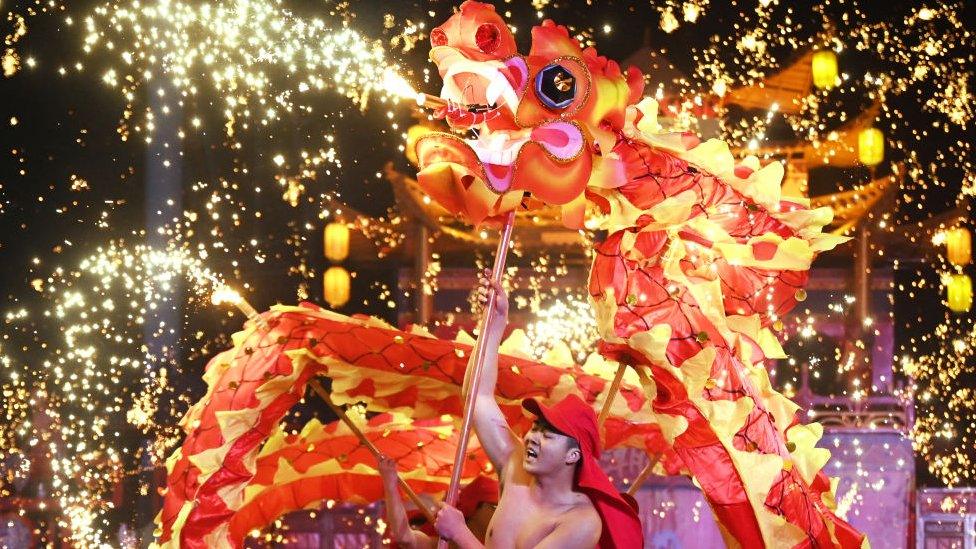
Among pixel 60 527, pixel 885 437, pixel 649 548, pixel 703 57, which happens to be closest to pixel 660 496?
pixel 649 548

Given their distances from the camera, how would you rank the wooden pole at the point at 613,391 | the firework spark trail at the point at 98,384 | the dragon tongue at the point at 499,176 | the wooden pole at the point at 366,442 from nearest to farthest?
1. the dragon tongue at the point at 499,176
2. the wooden pole at the point at 613,391
3. the wooden pole at the point at 366,442
4. the firework spark trail at the point at 98,384

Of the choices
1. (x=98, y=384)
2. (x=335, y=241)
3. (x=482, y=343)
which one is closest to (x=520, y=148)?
(x=482, y=343)

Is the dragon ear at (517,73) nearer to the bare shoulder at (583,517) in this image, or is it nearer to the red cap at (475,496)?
the bare shoulder at (583,517)

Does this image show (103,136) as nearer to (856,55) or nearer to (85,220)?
(85,220)

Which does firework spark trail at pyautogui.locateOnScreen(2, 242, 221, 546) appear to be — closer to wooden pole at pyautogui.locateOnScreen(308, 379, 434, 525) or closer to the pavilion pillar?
wooden pole at pyautogui.locateOnScreen(308, 379, 434, 525)

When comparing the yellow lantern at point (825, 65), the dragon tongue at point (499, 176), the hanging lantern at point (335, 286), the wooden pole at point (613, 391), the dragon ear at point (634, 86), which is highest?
the yellow lantern at point (825, 65)

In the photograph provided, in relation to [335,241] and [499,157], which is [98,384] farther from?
[499,157]

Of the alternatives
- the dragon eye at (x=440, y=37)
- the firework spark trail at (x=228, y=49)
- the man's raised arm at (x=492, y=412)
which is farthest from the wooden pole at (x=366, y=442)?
the firework spark trail at (x=228, y=49)

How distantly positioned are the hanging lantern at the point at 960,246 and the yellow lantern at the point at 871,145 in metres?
0.83

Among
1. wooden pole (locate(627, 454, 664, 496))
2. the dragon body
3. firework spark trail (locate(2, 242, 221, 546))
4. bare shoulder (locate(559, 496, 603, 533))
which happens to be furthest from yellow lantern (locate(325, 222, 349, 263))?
bare shoulder (locate(559, 496, 603, 533))

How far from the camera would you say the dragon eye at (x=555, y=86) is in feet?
8.62

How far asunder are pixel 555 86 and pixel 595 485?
95 centimetres

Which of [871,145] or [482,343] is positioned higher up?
[871,145]

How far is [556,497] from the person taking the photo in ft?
8.42
